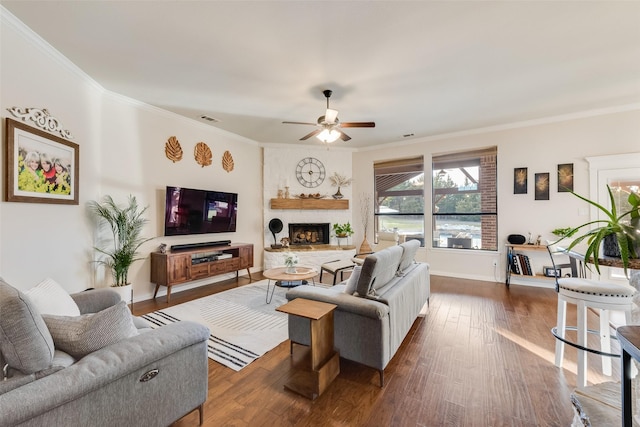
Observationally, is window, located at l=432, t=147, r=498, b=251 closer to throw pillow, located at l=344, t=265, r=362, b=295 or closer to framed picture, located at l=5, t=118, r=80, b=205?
throw pillow, located at l=344, t=265, r=362, b=295

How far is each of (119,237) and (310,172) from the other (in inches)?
150

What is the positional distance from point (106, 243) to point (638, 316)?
485 centimetres

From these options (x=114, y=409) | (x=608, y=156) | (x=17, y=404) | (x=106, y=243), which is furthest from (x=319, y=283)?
(x=608, y=156)

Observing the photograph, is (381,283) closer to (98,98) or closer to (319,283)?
(319,283)

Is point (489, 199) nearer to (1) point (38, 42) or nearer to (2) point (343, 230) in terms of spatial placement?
(2) point (343, 230)

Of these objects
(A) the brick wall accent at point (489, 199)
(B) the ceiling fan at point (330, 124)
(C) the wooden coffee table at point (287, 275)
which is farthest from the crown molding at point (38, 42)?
(A) the brick wall accent at point (489, 199)

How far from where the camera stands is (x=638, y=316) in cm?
126

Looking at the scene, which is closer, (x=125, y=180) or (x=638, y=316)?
(x=638, y=316)

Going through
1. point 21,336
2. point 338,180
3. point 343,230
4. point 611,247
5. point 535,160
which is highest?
point 535,160

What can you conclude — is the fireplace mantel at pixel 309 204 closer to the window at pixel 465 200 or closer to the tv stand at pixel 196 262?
the tv stand at pixel 196 262

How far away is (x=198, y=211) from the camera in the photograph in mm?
4488

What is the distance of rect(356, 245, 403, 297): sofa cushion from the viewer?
2059 millimetres

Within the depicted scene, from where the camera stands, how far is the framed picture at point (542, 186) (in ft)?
14.6

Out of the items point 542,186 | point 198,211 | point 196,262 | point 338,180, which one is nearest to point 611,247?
point 542,186
